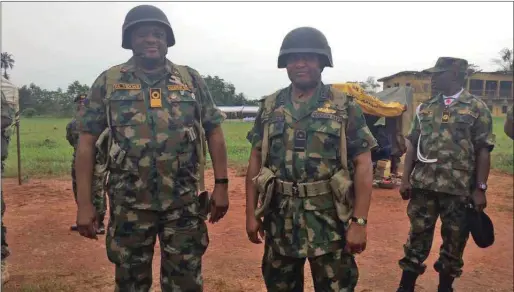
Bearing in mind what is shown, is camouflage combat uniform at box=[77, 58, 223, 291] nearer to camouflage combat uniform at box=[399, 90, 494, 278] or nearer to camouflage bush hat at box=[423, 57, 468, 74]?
camouflage combat uniform at box=[399, 90, 494, 278]

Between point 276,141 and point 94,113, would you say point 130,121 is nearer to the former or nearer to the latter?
point 94,113

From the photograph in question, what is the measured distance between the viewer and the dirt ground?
4.12 meters

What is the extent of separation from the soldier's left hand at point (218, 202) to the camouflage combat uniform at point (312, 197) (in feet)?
1.16

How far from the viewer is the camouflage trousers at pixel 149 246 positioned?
8.96 feet

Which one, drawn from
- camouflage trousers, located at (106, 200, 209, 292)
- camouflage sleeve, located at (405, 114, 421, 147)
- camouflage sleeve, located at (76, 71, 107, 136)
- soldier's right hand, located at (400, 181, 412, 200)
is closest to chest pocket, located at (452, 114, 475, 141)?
camouflage sleeve, located at (405, 114, 421, 147)

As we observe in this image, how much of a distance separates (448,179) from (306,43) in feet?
6.15

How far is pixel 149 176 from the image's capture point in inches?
106

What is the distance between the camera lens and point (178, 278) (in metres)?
2.75

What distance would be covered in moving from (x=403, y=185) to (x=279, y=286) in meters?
1.82

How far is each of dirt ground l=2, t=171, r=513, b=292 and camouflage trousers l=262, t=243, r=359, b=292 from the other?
1.31m

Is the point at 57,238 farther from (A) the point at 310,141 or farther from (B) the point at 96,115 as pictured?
(A) the point at 310,141

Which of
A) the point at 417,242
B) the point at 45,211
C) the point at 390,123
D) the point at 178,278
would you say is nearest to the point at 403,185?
the point at 417,242

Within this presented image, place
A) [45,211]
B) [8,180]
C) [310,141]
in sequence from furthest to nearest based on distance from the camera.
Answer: [8,180] → [45,211] → [310,141]

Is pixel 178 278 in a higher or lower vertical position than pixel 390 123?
lower
